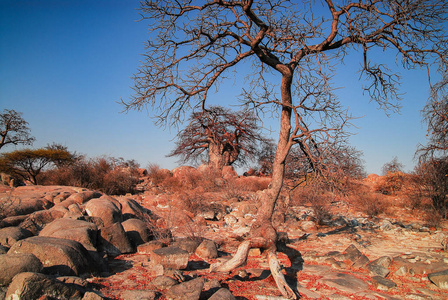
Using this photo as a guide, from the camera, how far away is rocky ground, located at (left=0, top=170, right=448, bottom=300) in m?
3.95

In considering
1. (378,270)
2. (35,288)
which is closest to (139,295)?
(35,288)

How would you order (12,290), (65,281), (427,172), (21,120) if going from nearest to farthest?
(12,290) < (65,281) < (427,172) < (21,120)

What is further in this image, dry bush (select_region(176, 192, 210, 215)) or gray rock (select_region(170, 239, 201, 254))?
dry bush (select_region(176, 192, 210, 215))

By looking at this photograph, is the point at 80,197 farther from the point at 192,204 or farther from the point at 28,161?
the point at 28,161

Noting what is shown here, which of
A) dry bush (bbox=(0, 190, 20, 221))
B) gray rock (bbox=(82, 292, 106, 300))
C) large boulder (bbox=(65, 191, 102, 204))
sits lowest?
gray rock (bbox=(82, 292, 106, 300))

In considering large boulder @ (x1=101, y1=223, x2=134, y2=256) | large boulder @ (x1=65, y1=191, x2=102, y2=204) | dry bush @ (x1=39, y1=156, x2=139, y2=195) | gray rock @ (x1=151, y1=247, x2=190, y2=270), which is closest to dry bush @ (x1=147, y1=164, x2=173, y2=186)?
dry bush @ (x1=39, y1=156, x2=139, y2=195)

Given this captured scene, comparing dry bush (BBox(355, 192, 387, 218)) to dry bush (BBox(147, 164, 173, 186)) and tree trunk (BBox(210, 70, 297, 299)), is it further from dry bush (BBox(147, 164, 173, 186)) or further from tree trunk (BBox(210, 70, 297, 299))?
dry bush (BBox(147, 164, 173, 186))

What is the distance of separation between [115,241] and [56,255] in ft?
6.05

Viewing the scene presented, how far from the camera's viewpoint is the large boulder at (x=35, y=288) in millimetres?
3278

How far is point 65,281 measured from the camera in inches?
153

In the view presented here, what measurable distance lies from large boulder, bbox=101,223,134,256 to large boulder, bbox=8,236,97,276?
1.44 m

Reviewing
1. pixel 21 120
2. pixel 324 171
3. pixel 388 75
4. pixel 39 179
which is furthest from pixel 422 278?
pixel 21 120

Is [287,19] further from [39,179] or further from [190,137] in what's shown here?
[39,179]

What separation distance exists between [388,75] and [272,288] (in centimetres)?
590
